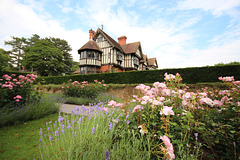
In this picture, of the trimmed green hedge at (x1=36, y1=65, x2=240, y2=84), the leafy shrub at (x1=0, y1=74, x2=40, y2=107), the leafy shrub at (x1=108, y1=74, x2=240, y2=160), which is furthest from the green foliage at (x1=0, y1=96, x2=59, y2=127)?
the leafy shrub at (x1=108, y1=74, x2=240, y2=160)

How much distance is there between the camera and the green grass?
1.73 meters

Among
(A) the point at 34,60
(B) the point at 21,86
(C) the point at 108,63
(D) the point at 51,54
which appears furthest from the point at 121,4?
(A) the point at 34,60

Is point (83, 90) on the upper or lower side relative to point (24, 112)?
upper

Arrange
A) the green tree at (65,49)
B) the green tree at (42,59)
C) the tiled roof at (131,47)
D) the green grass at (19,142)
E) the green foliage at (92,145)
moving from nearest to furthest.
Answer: the green foliage at (92,145)
the green grass at (19,142)
the tiled roof at (131,47)
the green tree at (42,59)
the green tree at (65,49)

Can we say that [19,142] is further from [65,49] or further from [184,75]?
[65,49]

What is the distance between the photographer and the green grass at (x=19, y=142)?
5.68 feet

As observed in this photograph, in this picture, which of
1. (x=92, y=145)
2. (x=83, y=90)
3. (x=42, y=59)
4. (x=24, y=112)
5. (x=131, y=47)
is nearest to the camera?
(x=92, y=145)

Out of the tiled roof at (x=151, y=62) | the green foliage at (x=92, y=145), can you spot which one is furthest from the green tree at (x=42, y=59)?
the green foliage at (x=92, y=145)

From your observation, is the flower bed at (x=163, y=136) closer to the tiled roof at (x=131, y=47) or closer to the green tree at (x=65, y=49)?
the tiled roof at (x=131, y=47)

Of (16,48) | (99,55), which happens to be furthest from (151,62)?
(16,48)

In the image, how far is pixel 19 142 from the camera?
2139 millimetres

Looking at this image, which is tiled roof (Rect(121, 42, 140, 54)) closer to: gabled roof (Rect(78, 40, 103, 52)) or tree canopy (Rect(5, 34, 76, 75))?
gabled roof (Rect(78, 40, 103, 52))

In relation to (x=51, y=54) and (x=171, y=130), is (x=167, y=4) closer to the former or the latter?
(x=171, y=130)

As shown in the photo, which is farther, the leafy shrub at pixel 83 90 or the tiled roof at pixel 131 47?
the tiled roof at pixel 131 47
